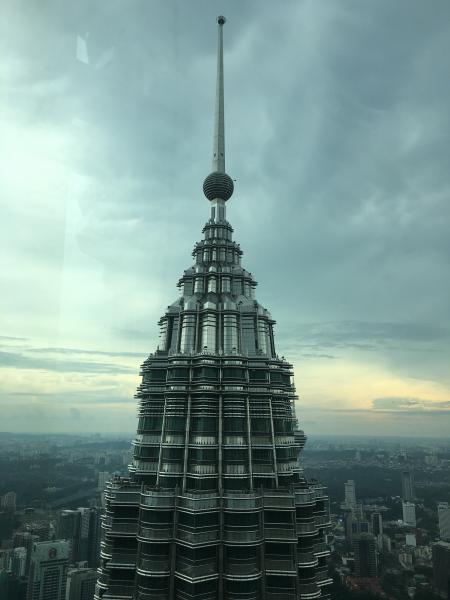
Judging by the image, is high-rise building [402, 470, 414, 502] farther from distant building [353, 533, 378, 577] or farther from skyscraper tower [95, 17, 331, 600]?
skyscraper tower [95, 17, 331, 600]

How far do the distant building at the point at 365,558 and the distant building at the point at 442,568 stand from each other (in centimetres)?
946

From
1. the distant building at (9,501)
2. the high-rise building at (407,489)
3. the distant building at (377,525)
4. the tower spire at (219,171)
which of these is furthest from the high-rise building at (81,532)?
the high-rise building at (407,489)

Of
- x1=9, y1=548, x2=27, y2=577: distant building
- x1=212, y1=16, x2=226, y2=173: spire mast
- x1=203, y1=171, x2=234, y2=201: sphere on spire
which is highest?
x1=212, y1=16, x2=226, y2=173: spire mast

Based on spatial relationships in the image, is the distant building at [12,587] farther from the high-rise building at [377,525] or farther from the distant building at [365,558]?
the high-rise building at [377,525]

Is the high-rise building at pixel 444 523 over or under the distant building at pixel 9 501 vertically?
under

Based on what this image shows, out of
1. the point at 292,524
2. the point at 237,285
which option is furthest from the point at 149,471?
the point at 237,285

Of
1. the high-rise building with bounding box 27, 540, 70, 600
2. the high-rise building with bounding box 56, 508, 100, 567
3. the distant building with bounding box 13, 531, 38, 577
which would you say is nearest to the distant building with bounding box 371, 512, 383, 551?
the high-rise building with bounding box 56, 508, 100, 567

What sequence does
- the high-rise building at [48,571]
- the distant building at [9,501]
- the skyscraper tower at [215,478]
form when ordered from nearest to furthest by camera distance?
the skyscraper tower at [215,478] → the high-rise building at [48,571] → the distant building at [9,501]

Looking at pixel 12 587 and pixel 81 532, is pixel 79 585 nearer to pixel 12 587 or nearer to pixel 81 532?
pixel 12 587

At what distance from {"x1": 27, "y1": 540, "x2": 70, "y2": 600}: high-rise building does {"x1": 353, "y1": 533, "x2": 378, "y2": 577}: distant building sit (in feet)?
153

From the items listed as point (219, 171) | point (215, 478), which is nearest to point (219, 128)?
point (219, 171)

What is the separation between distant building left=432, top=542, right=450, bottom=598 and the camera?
203 ft

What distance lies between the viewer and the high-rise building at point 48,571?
54000 mm

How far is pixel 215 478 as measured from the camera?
90.1 feet
